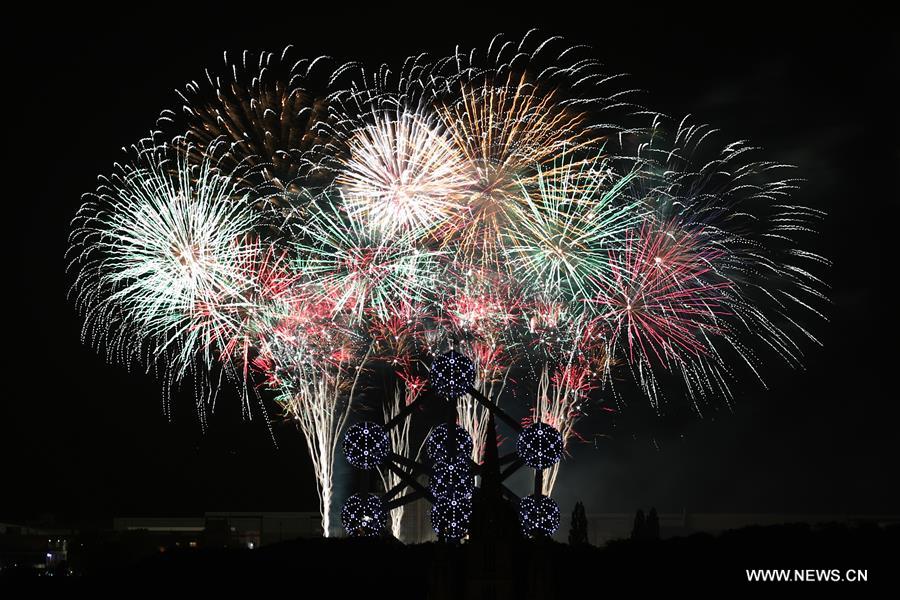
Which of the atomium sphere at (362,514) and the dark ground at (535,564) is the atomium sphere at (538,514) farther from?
Answer: the atomium sphere at (362,514)

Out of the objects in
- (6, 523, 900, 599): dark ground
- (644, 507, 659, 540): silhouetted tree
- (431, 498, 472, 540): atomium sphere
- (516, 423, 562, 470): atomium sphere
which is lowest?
(6, 523, 900, 599): dark ground

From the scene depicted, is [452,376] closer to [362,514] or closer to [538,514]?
[538,514]

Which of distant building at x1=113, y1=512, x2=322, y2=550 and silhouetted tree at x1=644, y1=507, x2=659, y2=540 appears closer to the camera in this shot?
silhouetted tree at x1=644, y1=507, x2=659, y2=540

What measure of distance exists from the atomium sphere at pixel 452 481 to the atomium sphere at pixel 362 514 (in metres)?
3.02

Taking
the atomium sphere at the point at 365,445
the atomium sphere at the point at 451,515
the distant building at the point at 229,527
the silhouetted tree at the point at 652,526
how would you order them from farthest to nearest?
the distant building at the point at 229,527
the silhouetted tree at the point at 652,526
the atomium sphere at the point at 365,445
the atomium sphere at the point at 451,515

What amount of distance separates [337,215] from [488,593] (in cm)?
2036

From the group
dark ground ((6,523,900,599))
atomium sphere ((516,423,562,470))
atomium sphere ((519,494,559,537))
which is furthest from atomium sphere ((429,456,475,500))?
atomium sphere ((516,423,562,470))

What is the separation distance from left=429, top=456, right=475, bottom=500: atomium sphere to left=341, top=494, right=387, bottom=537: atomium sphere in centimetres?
302

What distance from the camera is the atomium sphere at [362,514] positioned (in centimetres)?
5169

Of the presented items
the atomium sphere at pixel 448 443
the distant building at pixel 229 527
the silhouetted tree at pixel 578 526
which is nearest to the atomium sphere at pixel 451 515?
the atomium sphere at pixel 448 443

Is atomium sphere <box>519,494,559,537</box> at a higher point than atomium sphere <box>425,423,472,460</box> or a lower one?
lower

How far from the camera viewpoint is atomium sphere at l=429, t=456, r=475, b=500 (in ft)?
166

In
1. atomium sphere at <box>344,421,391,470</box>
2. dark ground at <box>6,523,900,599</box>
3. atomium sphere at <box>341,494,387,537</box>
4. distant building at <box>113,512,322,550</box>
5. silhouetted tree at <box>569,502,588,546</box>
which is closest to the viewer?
atomium sphere at <box>341,494,387,537</box>

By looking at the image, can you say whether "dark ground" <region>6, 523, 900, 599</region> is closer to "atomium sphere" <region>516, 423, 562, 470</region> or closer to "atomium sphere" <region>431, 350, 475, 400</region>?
"atomium sphere" <region>516, 423, 562, 470</region>
